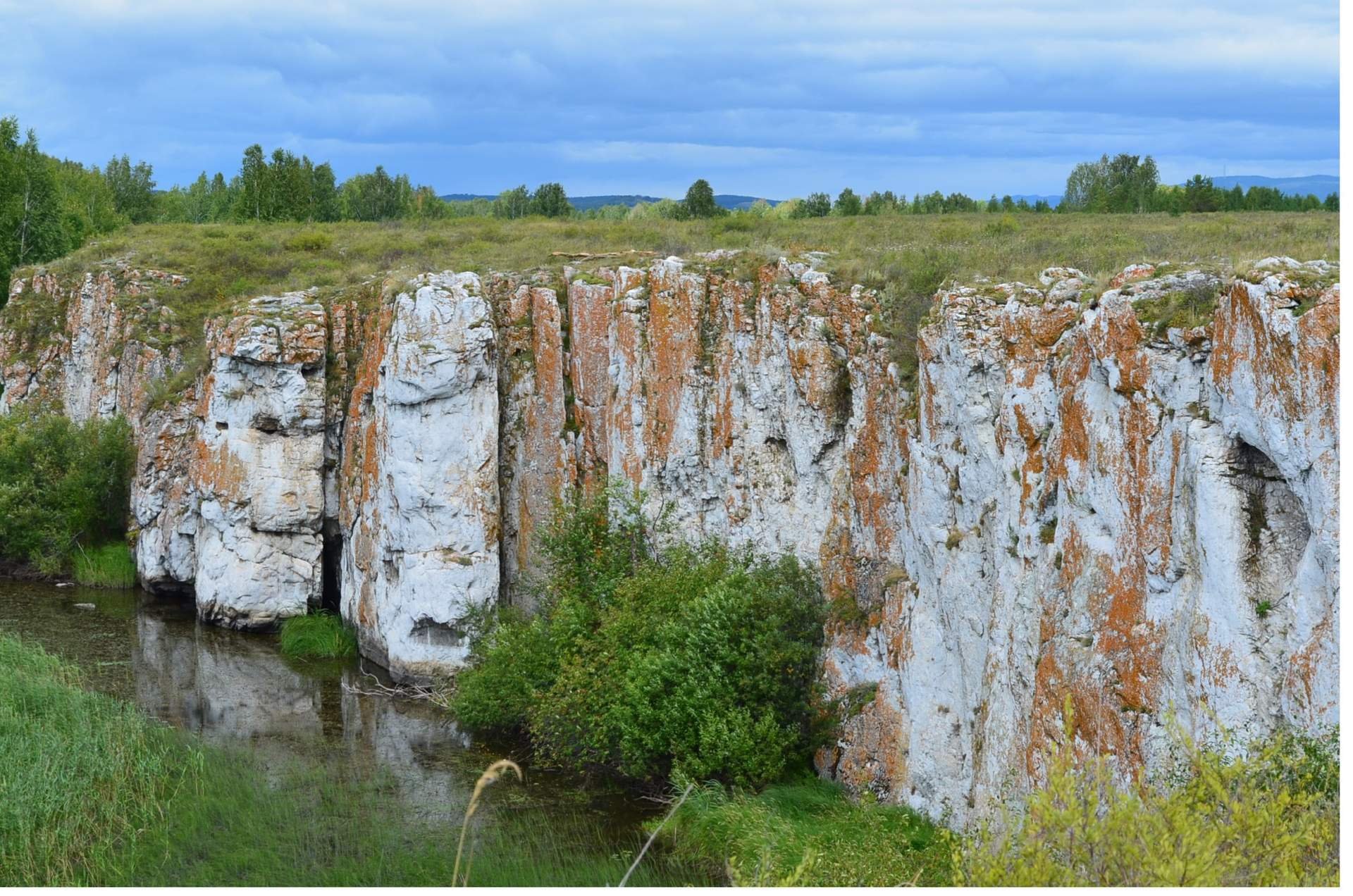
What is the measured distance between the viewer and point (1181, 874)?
352 inches

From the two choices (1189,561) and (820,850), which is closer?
(1189,561)

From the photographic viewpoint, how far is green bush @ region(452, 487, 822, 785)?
21375 mm

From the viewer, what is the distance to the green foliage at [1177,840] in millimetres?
9391

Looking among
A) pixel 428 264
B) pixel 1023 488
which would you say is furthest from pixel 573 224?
pixel 1023 488

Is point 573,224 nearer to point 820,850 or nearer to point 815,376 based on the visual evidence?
point 815,376

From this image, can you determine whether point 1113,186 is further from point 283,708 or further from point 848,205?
point 283,708

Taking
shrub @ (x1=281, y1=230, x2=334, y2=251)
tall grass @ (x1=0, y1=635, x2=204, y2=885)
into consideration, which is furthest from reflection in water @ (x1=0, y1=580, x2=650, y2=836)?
shrub @ (x1=281, y1=230, x2=334, y2=251)

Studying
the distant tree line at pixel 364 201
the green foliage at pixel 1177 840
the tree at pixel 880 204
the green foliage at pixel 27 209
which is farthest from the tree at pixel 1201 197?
the green foliage at pixel 27 209

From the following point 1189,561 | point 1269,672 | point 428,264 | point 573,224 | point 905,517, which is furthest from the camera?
point 573,224

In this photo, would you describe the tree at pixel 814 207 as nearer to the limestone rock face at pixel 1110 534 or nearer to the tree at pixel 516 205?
the tree at pixel 516 205

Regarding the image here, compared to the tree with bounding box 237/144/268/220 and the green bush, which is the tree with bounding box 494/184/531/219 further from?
A: the green bush

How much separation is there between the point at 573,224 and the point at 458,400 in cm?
2505

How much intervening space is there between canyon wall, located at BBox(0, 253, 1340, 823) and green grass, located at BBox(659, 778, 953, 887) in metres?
0.76

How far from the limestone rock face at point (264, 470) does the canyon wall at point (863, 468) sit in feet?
0.27
